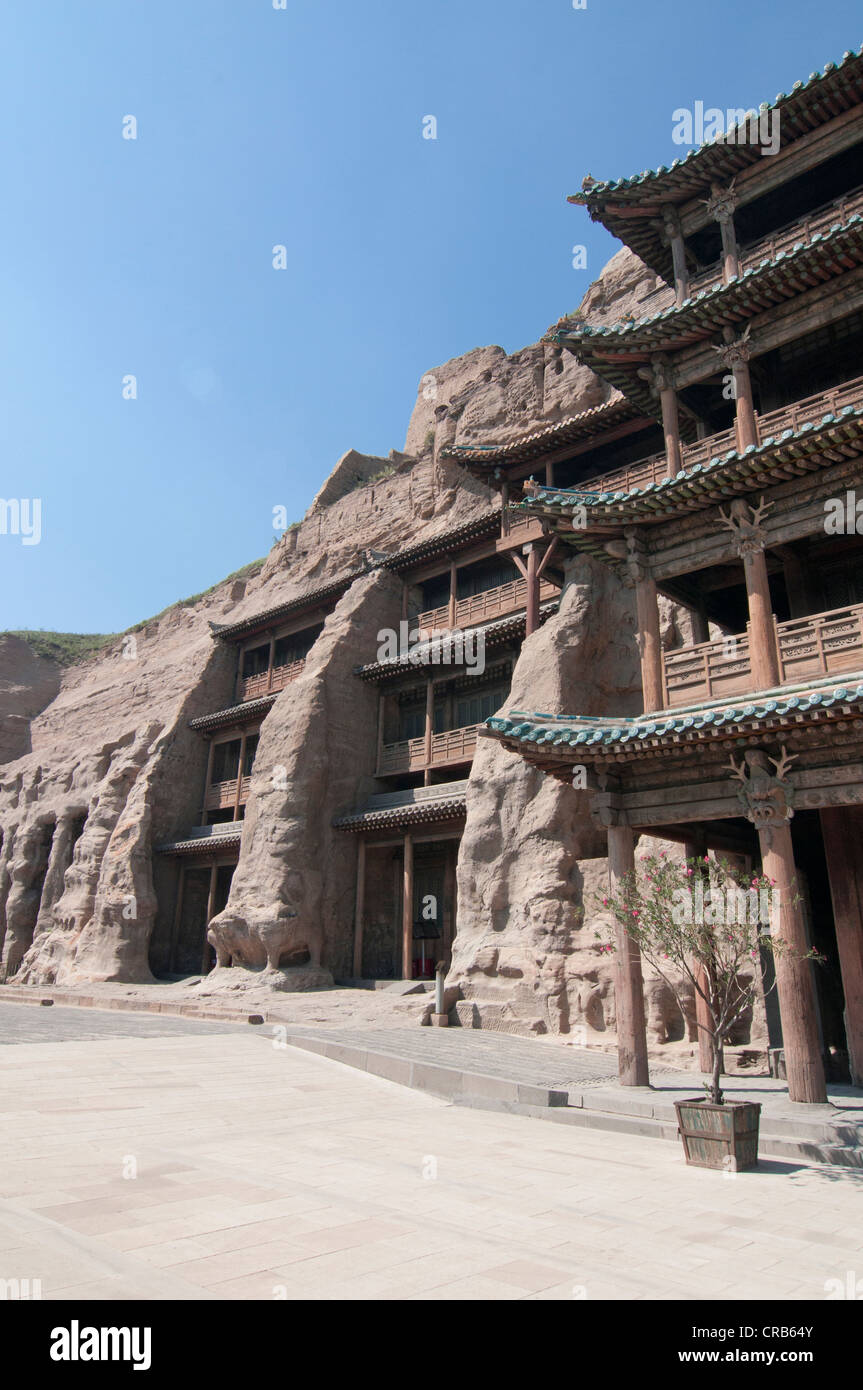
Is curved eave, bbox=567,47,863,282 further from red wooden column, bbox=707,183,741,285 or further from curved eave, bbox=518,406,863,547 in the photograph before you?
curved eave, bbox=518,406,863,547

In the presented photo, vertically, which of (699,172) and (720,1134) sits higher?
(699,172)

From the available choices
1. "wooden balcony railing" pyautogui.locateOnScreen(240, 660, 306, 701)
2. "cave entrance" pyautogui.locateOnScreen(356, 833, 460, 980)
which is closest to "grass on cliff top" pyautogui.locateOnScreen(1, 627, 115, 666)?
"wooden balcony railing" pyautogui.locateOnScreen(240, 660, 306, 701)

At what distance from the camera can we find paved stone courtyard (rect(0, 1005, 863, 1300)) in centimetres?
419

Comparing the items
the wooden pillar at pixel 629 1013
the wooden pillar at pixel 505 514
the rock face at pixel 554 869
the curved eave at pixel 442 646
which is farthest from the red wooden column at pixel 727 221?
the wooden pillar at pixel 629 1013

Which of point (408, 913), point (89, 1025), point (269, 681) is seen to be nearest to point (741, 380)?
point (408, 913)

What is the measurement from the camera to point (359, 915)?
80.4 feet

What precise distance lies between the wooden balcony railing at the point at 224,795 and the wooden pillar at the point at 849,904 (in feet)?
70.4

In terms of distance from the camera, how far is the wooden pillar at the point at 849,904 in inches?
432

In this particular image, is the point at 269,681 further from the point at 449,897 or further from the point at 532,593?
the point at 532,593

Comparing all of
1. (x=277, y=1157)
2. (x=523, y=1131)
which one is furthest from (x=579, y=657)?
(x=277, y=1157)

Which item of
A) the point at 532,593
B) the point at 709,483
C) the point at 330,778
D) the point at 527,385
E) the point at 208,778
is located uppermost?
the point at 527,385

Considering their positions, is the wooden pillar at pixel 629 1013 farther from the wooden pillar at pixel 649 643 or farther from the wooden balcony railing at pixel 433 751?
the wooden balcony railing at pixel 433 751

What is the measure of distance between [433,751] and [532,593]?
18.5ft

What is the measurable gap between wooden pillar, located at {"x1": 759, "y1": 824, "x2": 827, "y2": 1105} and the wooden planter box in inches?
83.7
